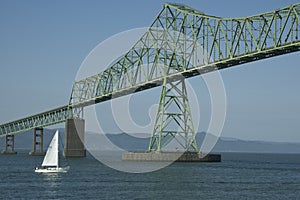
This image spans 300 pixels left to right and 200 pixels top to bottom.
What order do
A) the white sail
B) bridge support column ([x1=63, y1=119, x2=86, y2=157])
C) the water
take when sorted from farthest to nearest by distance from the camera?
bridge support column ([x1=63, y1=119, x2=86, y2=157]) → the white sail → the water

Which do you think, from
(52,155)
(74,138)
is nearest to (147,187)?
(52,155)

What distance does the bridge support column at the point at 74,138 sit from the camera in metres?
135

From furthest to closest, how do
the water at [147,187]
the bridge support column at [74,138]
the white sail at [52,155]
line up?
1. the bridge support column at [74,138]
2. the white sail at [52,155]
3. the water at [147,187]

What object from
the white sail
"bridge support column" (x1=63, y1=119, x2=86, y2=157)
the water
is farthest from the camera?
"bridge support column" (x1=63, y1=119, x2=86, y2=157)

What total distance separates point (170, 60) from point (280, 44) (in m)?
31.6

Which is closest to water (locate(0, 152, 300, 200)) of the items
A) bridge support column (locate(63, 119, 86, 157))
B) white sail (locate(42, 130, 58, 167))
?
white sail (locate(42, 130, 58, 167))

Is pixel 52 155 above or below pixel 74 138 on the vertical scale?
below

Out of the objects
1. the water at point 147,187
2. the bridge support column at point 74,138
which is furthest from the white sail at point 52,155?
the bridge support column at point 74,138

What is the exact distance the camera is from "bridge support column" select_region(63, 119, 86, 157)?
443ft

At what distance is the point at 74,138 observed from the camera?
13538cm

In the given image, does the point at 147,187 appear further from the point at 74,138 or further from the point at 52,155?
the point at 74,138

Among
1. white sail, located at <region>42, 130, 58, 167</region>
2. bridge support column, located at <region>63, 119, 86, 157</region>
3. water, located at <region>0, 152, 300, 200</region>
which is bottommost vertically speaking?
water, located at <region>0, 152, 300, 200</region>

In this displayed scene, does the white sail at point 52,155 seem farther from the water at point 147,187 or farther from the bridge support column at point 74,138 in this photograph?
the bridge support column at point 74,138

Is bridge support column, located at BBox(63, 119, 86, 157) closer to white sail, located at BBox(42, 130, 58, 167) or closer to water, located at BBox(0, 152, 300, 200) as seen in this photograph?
white sail, located at BBox(42, 130, 58, 167)
